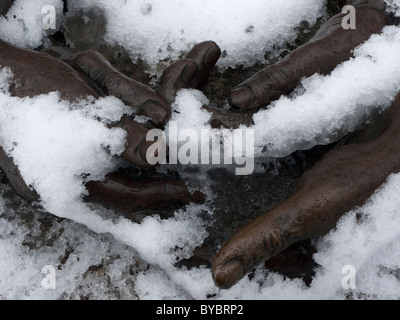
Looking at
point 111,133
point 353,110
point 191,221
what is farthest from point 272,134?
point 111,133

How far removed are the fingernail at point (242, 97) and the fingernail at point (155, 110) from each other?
Result: 306mm

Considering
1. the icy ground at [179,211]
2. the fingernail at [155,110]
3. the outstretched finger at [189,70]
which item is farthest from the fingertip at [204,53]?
the fingernail at [155,110]

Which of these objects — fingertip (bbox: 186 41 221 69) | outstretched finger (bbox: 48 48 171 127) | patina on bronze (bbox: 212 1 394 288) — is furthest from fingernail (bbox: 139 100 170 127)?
patina on bronze (bbox: 212 1 394 288)

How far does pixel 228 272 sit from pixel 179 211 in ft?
1.71

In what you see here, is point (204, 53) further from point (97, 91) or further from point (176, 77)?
point (97, 91)

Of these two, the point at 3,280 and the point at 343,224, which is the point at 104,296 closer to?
the point at 3,280

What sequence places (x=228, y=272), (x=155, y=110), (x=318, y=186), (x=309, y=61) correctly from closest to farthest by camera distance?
(x=228, y=272) < (x=318, y=186) < (x=155, y=110) < (x=309, y=61)

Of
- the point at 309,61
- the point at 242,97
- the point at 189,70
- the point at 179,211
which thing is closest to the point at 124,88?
the point at 189,70

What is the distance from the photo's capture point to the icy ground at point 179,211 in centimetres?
186

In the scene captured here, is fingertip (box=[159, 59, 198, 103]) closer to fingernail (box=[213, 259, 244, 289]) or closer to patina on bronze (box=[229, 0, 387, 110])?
patina on bronze (box=[229, 0, 387, 110])

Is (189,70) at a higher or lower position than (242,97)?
higher

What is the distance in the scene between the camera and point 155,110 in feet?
6.04

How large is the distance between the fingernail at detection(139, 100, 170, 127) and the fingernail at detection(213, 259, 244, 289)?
2.21 ft

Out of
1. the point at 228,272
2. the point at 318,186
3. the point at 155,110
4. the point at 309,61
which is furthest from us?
the point at 309,61
